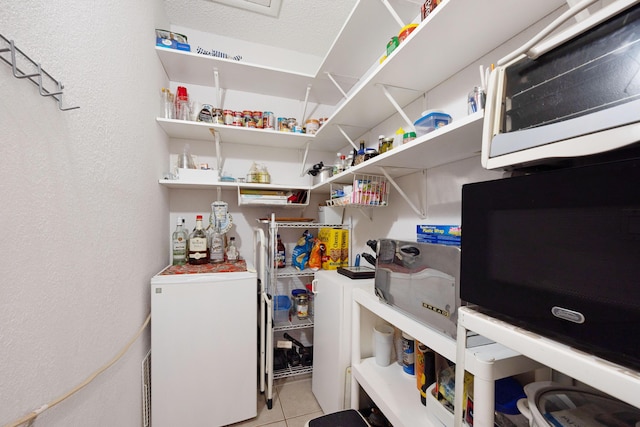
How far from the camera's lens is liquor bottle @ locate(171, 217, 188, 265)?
1695mm

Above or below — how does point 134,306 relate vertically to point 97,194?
below

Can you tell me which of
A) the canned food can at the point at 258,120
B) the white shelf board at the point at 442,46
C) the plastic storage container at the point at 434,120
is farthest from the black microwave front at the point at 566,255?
the canned food can at the point at 258,120

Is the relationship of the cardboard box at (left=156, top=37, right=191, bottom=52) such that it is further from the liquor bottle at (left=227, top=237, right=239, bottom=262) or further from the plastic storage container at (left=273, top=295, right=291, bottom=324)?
the plastic storage container at (left=273, top=295, right=291, bottom=324)

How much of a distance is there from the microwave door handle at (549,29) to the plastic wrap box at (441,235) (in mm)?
512

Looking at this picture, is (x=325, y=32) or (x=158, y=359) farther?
(x=325, y=32)

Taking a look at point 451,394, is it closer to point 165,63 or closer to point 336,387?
point 336,387

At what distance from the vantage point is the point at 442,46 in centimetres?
88

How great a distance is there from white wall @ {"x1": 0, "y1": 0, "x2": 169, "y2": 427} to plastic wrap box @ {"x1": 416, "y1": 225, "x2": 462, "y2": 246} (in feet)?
3.93

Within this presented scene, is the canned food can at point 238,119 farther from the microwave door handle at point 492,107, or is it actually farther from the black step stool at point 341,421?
the black step stool at point 341,421

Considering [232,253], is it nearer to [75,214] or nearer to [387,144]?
[75,214]

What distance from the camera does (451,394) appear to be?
0.82 metres

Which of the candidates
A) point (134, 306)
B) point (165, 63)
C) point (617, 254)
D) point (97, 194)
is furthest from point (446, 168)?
point (165, 63)

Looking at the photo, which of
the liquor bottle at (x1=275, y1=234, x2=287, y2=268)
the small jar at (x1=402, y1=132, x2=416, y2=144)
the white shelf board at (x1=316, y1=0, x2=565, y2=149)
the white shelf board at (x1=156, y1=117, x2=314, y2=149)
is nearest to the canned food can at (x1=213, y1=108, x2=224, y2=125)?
the white shelf board at (x1=156, y1=117, x2=314, y2=149)

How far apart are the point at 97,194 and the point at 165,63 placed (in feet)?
4.08
